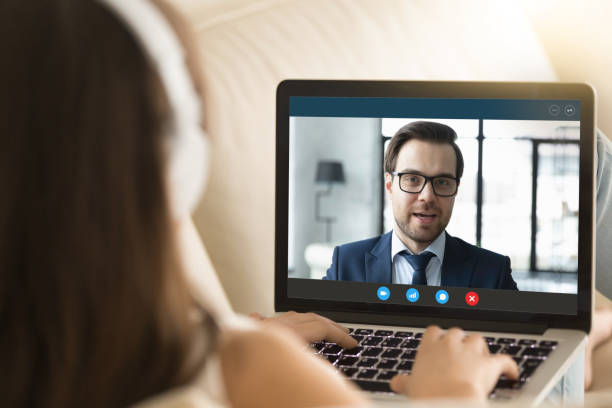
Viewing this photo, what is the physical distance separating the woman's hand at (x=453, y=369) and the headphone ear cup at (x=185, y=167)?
303mm

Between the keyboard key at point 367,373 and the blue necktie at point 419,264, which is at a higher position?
the blue necktie at point 419,264

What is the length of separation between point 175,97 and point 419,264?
2.13 ft

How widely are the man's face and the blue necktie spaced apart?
1cm

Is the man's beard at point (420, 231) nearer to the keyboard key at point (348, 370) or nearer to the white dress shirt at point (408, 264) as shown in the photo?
the white dress shirt at point (408, 264)

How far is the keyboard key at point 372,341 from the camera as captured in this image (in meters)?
0.92

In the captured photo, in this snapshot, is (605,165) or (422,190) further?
(605,165)

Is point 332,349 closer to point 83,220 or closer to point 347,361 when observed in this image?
point 347,361

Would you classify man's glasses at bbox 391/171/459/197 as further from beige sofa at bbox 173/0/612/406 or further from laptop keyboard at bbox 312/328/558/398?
beige sofa at bbox 173/0/612/406

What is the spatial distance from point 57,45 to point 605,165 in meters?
0.98

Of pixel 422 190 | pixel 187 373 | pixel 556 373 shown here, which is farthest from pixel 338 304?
pixel 187 373

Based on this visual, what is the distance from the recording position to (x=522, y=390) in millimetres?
726

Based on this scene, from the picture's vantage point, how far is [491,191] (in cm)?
97

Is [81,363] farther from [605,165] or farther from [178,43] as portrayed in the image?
[605,165]

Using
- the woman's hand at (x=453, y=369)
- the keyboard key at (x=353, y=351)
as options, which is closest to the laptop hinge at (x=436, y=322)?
A: the keyboard key at (x=353, y=351)
